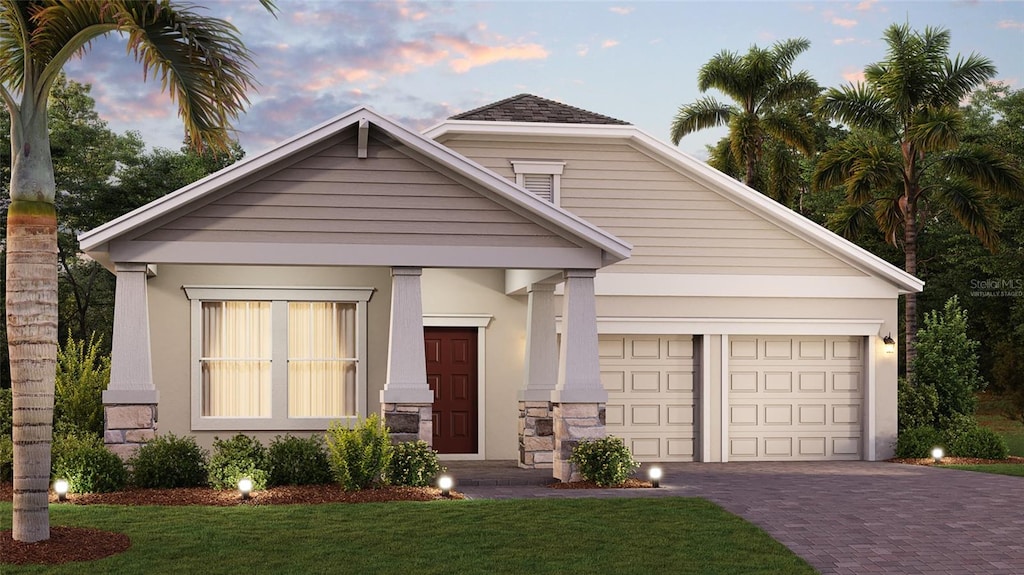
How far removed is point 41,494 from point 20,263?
82.9 inches

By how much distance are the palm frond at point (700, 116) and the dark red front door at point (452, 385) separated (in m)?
12.1

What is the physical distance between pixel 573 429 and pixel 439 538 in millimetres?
4105

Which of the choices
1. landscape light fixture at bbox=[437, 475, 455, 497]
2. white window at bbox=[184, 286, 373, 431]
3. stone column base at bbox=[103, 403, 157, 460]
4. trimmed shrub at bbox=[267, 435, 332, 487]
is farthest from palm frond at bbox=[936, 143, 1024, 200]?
stone column base at bbox=[103, 403, 157, 460]

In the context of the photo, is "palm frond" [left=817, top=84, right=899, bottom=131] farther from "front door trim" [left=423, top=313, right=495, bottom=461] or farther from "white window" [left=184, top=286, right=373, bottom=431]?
"white window" [left=184, top=286, right=373, bottom=431]

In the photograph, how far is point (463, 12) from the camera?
2083 cm

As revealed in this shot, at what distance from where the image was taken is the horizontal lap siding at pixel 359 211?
13609 millimetres

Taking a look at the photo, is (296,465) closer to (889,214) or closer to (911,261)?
(911,261)

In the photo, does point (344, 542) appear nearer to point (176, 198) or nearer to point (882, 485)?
point (176, 198)

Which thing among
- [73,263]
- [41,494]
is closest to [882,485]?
[41,494]

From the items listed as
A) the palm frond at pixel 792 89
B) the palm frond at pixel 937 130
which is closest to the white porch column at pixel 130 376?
the palm frond at pixel 937 130

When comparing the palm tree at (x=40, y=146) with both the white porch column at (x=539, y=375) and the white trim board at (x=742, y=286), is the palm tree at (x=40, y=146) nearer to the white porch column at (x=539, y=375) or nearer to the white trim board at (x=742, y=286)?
the white porch column at (x=539, y=375)

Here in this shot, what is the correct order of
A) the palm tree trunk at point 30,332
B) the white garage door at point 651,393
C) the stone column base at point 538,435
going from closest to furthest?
1. the palm tree trunk at point 30,332
2. the stone column base at point 538,435
3. the white garage door at point 651,393

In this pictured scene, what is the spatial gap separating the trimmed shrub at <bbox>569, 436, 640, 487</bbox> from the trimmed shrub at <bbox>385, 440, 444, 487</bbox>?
201 cm

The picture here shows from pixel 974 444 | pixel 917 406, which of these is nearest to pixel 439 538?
pixel 974 444
